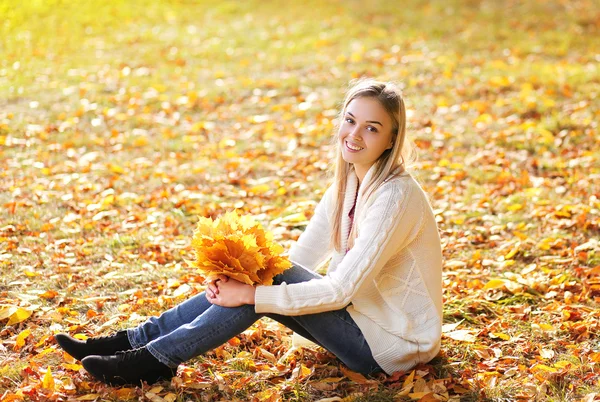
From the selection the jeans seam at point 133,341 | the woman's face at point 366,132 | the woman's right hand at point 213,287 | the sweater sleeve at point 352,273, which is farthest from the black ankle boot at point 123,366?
the woman's face at point 366,132

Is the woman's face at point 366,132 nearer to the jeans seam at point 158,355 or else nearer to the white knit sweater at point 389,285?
the white knit sweater at point 389,285

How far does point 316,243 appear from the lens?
338 centimetres

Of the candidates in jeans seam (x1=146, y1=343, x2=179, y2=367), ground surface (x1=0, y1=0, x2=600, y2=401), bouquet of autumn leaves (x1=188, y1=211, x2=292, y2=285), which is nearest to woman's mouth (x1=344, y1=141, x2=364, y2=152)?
bouquet of autumn leaves (x1=188, y1=211, x2=292, y2=285)

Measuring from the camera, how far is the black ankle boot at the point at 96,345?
9.86 ft

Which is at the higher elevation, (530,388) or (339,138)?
(339,138)

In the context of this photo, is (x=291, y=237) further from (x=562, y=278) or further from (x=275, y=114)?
(x=275, y=114)

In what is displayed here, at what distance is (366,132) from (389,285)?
631 millimetres

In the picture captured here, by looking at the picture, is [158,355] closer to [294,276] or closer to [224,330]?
[224,330]

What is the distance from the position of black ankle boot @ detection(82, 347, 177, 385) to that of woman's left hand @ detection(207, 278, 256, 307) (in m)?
0.35

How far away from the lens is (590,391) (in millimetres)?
2951

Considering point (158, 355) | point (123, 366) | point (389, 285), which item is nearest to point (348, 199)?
point (389, 285)

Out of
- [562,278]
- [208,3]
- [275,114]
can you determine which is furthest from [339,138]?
[208,3]

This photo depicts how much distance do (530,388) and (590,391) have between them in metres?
0.23

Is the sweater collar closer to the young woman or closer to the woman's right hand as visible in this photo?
the young woman
